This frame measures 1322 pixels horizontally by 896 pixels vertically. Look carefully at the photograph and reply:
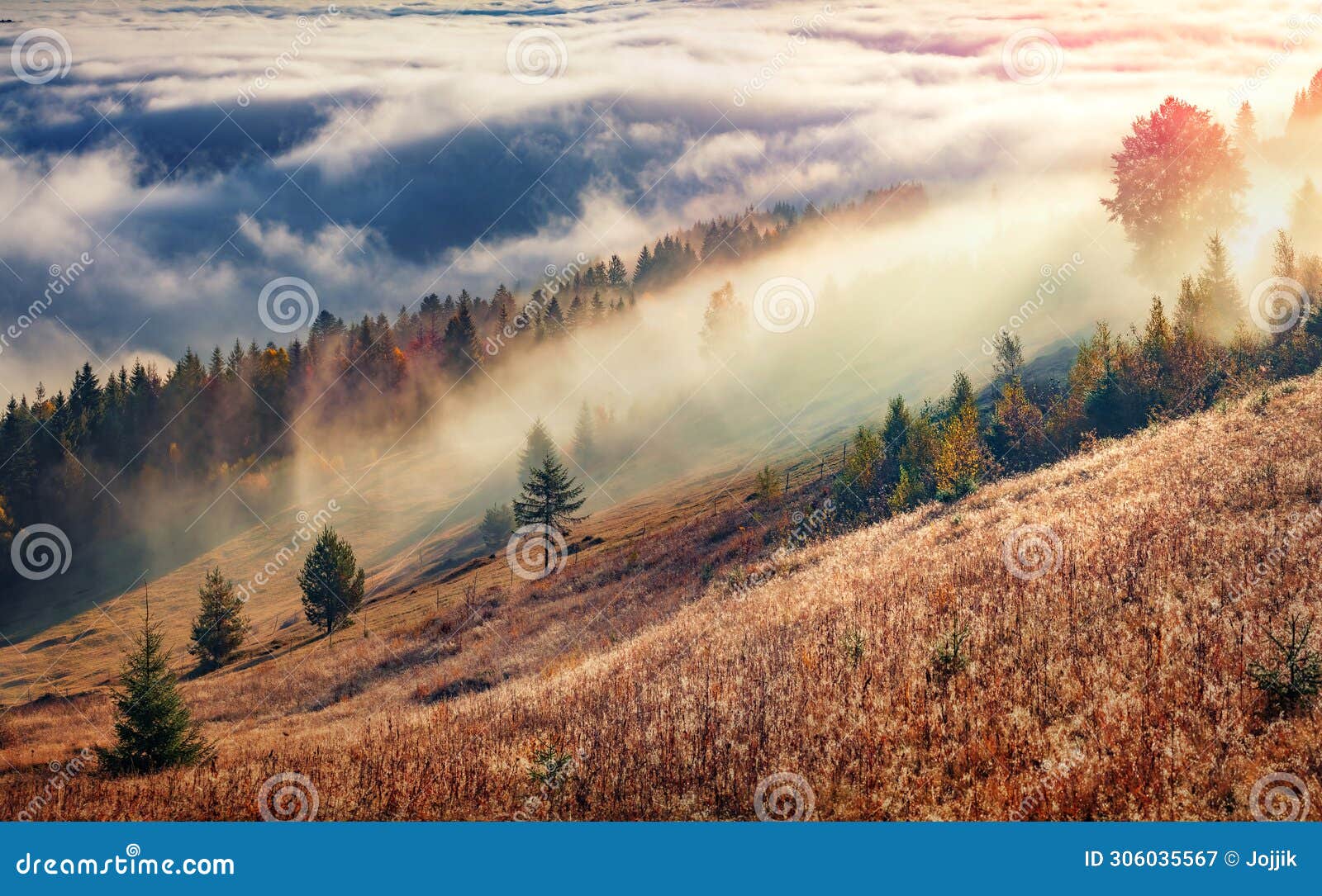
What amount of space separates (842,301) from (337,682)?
6294 inches

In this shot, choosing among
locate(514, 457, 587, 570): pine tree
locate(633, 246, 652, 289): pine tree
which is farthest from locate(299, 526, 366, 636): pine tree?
locate(633, 246, 652, 289): pine tree

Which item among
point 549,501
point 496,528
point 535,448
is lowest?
point 549,501

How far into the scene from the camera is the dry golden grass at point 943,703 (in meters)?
6.26

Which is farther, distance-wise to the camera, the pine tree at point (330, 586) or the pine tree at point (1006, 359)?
the pine tree at point (1006, 359)

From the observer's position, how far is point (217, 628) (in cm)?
5575

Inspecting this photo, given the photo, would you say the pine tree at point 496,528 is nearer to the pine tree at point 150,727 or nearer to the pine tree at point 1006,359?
the pine tree at point 1006,359

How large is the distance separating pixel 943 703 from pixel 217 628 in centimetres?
6289

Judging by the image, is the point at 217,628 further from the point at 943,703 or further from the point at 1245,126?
the point at 1245,126

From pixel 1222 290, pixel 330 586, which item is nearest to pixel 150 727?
pixel 330 586

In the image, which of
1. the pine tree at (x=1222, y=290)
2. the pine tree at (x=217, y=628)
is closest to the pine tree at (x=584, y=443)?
the pine tree at (x=217, y=628)

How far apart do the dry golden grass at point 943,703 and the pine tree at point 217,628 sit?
2027 inches

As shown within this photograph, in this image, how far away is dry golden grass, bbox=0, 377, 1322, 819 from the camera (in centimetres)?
626

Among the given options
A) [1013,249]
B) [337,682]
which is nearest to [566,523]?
[337,682]

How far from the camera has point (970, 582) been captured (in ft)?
41.0
